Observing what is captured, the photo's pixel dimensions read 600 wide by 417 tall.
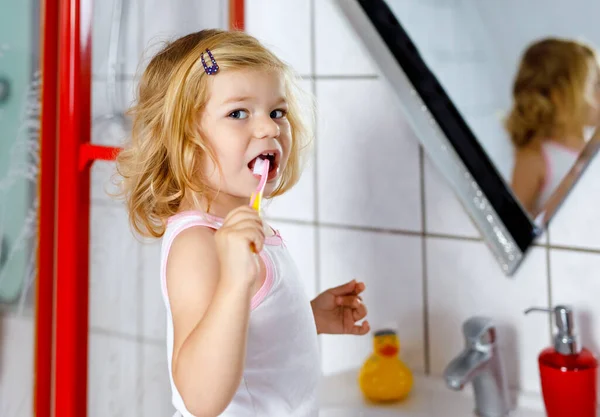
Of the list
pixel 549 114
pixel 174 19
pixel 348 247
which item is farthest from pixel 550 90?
pixel 174 19

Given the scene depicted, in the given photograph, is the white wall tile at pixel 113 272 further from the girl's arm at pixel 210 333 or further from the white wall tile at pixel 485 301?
the white wall tile at pixel 485 301

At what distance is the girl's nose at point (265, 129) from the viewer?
83cm

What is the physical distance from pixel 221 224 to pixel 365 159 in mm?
494

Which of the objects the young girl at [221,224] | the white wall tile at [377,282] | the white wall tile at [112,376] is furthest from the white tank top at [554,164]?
the white wall tile at [112,376]

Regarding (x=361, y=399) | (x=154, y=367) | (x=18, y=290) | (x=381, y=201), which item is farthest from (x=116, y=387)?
(x=381, y=201)

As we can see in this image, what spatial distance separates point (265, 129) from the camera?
2.72ft

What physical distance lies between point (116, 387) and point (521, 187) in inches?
24.3

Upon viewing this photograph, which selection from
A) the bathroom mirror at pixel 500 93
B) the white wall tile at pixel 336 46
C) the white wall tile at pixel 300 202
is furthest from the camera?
the white wall tile at pixel 300 202

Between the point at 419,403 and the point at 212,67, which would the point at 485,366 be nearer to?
the point at 419,403

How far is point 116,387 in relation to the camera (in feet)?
3.70

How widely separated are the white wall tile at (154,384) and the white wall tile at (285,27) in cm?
52

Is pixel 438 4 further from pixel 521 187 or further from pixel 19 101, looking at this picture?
pixel 19 101

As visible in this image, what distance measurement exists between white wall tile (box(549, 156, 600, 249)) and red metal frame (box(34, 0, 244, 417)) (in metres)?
0.59

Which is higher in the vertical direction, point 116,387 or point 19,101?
point 19,101
